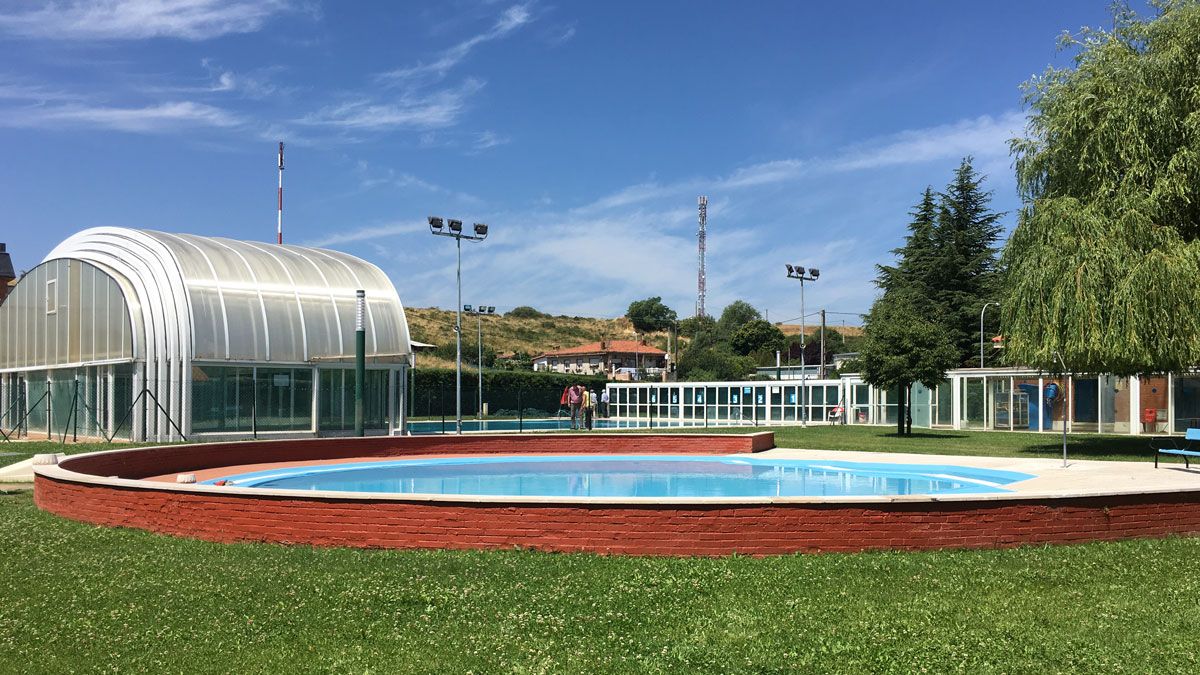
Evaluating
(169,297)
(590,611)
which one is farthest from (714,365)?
(590,611)

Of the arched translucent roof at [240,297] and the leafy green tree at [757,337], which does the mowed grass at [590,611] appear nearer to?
the arched translucent roof at [240,297]

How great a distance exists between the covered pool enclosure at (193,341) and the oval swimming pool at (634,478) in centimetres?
807

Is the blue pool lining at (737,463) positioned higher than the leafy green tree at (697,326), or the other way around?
the leafy green tree at (697,326)

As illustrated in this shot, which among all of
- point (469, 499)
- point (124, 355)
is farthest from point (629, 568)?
point (124, 355)

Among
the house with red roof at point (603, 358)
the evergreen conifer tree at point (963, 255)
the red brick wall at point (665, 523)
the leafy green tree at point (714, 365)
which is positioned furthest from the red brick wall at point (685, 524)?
the house with red roof at point (603, 358)

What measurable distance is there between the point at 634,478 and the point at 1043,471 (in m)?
8.00

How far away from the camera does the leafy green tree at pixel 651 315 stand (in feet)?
449

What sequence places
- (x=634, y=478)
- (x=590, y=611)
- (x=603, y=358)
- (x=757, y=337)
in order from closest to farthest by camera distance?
(x=590, y=611) < (x=634, y=478) < (x=757, y=337) < (x=603, y=358)

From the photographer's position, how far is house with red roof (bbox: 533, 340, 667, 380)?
107 m

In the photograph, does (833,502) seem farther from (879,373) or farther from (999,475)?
(879,373)

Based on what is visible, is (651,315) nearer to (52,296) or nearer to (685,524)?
(52,296)

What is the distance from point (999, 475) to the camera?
60.4ft

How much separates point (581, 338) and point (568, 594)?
409 ft

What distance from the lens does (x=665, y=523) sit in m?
8.83
